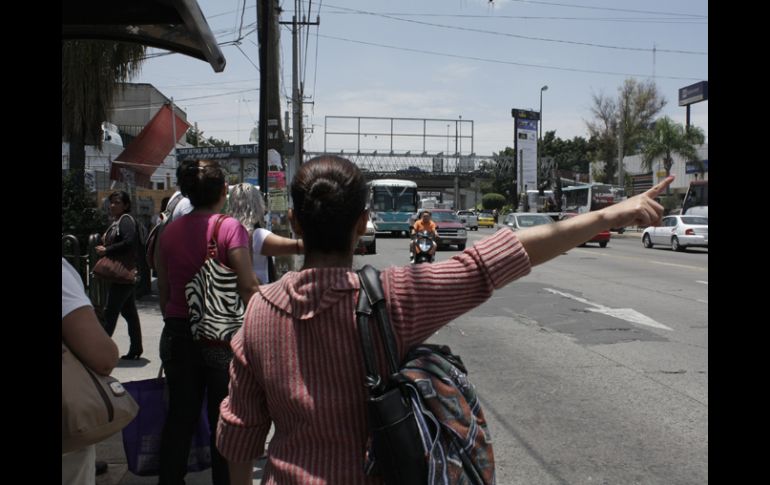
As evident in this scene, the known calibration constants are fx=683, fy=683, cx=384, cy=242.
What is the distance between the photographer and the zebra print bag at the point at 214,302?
10.3ft

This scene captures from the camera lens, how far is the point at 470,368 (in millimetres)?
7180

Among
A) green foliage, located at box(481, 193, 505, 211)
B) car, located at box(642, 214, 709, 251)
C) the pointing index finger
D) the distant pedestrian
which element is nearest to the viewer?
the pointing index finger

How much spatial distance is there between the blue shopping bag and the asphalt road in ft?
6.21

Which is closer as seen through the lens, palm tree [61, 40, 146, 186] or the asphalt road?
the asphalt road

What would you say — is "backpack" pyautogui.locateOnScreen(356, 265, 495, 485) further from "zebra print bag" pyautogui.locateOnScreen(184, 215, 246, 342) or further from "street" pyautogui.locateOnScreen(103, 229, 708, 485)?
"street" pyautogui.locateOnScreen(103, 229, 708, 485)

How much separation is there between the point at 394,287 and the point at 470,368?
566 centimetres

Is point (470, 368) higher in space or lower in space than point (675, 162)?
lower

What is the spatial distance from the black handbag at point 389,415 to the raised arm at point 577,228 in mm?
455

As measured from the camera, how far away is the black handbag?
1.54 meters

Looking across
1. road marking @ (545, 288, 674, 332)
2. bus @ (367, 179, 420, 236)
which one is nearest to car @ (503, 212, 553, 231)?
bus @ (367, 179, 420, 236)
